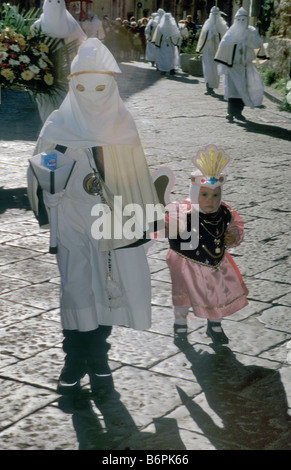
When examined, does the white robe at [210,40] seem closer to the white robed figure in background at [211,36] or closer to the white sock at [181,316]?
the white robed figure in background at [211,36]

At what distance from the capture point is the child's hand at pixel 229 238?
4.82 meters

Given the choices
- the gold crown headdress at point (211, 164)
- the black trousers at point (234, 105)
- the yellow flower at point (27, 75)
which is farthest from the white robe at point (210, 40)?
the gold crown headdress at point (211, 164)

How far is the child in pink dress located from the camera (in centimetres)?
476

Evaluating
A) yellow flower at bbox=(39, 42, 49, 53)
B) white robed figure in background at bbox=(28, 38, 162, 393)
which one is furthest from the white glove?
yellow flower at bbox=(39, 42, 49, 53)

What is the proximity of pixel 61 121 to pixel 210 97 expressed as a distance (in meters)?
13.5

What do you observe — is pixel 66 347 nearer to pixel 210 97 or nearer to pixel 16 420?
pixel 16 420

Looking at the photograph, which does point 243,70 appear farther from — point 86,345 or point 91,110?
point 86,345

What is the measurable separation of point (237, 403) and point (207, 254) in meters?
1.00

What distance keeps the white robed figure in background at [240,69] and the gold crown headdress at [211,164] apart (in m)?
9.31

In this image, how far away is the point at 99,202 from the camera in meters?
4.12

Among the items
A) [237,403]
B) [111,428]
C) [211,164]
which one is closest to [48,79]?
[211,164]

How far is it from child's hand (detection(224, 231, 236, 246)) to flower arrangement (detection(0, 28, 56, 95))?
4432 millimetres

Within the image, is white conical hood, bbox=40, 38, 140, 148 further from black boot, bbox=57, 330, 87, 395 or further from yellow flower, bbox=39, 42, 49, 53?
yellow flower, bbox=39, 42, 49, 53

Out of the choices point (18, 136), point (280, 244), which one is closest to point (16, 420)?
point (280, 244)
